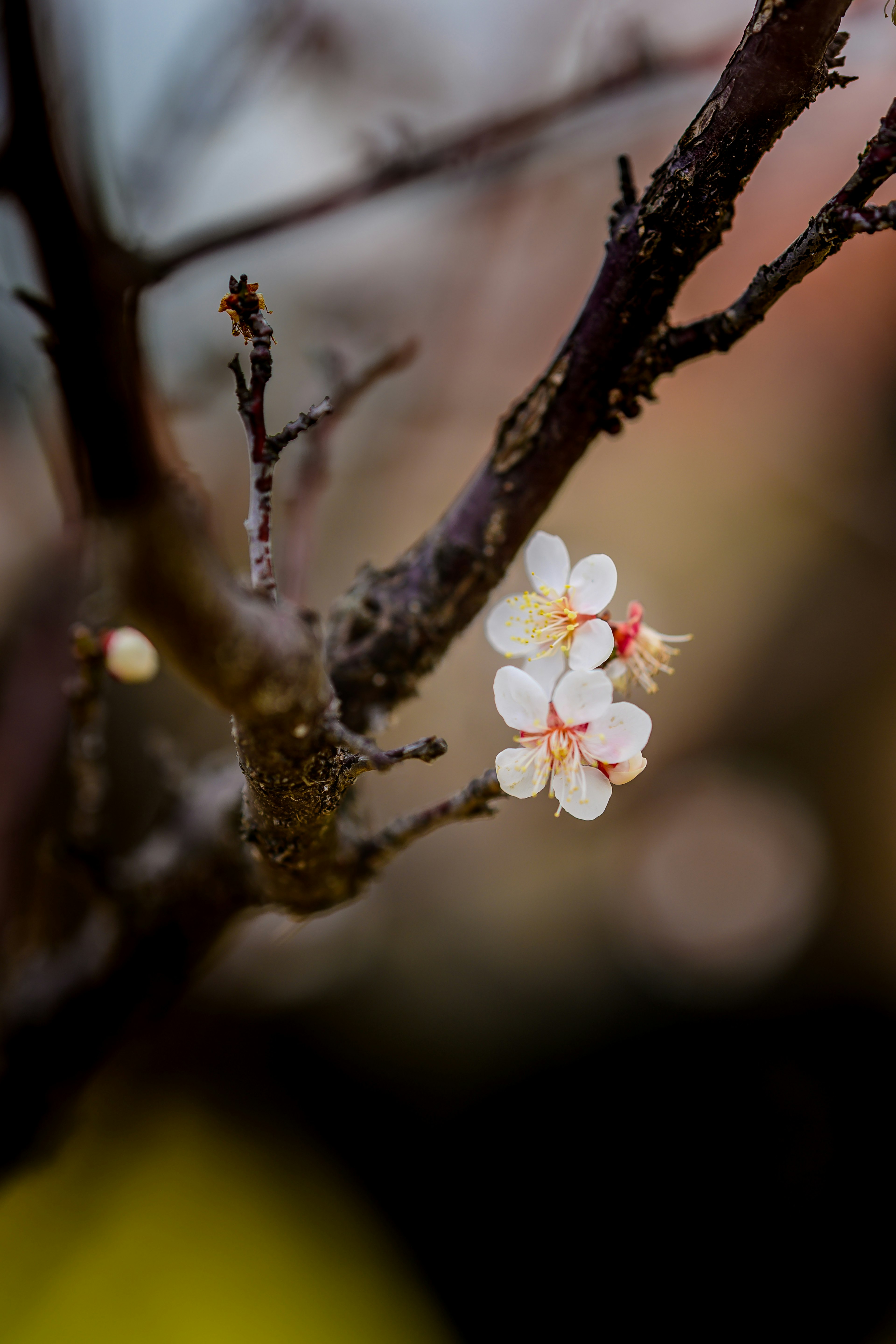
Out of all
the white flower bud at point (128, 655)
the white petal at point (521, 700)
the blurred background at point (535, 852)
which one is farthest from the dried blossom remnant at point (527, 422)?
the blurred background at point (535, 852)

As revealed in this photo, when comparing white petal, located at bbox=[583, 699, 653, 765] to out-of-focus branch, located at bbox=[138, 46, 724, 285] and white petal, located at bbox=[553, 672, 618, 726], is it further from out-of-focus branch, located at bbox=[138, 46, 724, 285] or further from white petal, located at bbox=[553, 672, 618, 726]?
out-of-focus branch, located at bbox=[138, 46, 724, 285]

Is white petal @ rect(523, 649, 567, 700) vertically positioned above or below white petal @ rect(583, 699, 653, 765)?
above

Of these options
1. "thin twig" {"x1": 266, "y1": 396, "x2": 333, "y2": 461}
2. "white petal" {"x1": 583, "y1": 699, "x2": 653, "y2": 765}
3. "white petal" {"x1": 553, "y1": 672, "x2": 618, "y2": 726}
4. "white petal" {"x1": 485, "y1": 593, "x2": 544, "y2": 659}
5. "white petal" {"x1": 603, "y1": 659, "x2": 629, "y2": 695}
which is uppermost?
"thin twig" {"x1": 266, "y1": 396, "x2": 333, "y2": 461}

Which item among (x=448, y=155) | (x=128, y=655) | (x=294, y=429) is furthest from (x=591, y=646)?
(x=448, y=155)

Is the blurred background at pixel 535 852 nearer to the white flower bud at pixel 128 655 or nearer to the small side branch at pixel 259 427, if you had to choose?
the white flower bud at pixel 128 655

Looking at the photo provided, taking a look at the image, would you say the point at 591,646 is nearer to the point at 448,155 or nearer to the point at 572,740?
the point at 572,740

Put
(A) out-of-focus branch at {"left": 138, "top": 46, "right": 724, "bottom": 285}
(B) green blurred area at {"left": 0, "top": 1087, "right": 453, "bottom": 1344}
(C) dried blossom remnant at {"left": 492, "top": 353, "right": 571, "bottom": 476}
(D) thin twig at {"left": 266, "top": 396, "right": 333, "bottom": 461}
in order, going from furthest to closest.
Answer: (B) green blurred area at {"left": 0, "top": 1087, "right": 453, "bottom": 1344}, (A) out-of-focus branch at {"left": 138, "top": 46, "right": 724, "bottom": 285}, (C) dried blossom remnant at {"left": 492, "top": 353, "right": 571, "bottom": 476}, (D) thin twig at {"left": 266, "top": 396, "right": 333, "bottom": 461}

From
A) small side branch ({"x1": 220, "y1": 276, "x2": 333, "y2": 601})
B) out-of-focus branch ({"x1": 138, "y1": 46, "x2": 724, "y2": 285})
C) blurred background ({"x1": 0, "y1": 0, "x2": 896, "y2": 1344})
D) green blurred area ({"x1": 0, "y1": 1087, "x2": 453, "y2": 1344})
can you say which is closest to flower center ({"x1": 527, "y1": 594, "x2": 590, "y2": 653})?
small side branch ({"x1": 220, "y1": 276, "x2": 333, "y2": 601})
